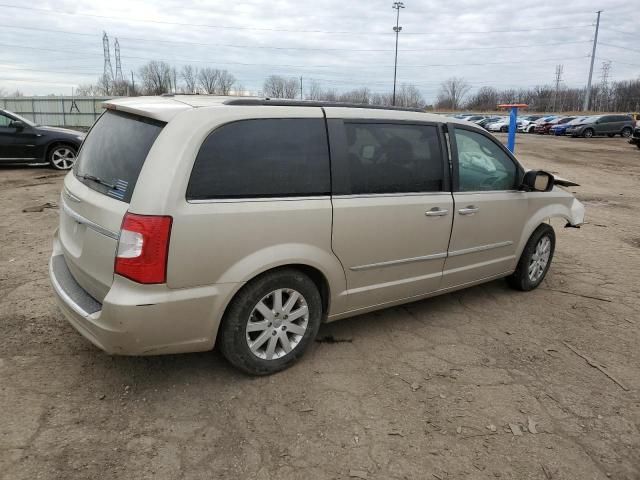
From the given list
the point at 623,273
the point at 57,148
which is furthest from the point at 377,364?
the point at 57,148

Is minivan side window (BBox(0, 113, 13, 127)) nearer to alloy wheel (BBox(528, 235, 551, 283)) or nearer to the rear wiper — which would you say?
the rear wiper

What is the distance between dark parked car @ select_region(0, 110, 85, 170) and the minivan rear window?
8882 millimetres

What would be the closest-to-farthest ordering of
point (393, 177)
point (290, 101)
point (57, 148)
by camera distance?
point (290, 101) → point (393, 177) → point (57, 148)

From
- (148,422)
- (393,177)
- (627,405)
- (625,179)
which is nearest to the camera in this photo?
(148,422)

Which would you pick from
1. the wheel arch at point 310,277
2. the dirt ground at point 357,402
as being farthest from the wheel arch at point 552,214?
the wheel arch at point 310,277

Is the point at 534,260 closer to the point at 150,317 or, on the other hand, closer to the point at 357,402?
the point at 357,402

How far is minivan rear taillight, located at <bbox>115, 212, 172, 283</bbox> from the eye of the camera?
105 inches

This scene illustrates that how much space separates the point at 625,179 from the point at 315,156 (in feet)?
48.0

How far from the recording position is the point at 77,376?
3.20 metres

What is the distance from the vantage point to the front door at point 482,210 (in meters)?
4.11

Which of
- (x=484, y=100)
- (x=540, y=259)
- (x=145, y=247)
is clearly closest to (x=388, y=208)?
(x=145, y=247)

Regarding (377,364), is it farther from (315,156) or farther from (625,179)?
(625,179)

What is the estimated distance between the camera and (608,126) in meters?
36.3

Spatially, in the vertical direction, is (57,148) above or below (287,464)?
above
